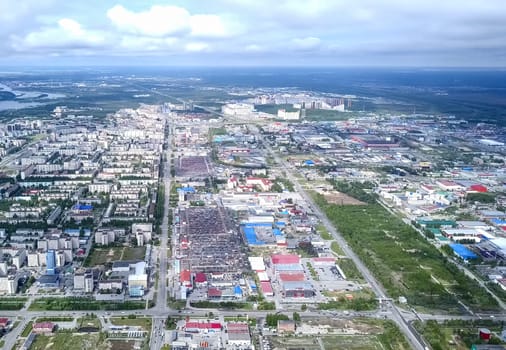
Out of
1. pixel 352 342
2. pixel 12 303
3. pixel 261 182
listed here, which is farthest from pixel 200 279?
pixel 261 182

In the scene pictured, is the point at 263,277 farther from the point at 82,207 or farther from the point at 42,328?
the point at 82,207

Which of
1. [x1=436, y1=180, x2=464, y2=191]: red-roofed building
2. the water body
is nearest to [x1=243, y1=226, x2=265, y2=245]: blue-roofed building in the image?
[x1=436, y1=180, x2=464, y2=191]: red-roofed building

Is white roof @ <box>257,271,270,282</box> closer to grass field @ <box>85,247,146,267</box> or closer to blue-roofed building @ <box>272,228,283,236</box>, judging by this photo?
blue-roofed building @ <box>272,228,283,236</box>

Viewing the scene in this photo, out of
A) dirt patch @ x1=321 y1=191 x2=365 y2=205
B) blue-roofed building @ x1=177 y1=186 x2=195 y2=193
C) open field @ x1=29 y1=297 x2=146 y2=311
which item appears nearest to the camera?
open field @ x1=29 y1=297 x2=146 y2=311

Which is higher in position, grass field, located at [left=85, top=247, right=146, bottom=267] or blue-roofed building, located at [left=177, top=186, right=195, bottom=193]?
blue-roofed building, located at [left=177, top=186, right=195, bottom=193]

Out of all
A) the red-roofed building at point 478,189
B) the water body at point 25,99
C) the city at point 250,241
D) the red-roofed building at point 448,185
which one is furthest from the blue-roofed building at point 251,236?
the water body at point 25,99
